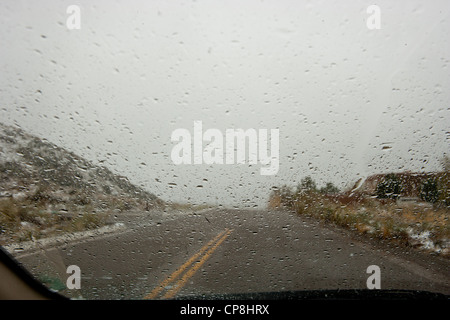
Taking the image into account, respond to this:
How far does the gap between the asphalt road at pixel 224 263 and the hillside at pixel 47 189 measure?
0.81 m

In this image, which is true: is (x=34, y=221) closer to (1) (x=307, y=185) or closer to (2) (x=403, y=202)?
(1) (x=307, y=185)

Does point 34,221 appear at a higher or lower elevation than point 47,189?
lower

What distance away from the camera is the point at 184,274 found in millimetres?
5215

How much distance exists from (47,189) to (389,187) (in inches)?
293

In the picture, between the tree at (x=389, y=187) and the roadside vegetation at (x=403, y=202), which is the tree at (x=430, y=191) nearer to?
the roadside vegetation at (x=403, y=202)

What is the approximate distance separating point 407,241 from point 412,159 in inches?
116

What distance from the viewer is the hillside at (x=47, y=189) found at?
6.07 m

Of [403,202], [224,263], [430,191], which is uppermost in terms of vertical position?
[430,191]

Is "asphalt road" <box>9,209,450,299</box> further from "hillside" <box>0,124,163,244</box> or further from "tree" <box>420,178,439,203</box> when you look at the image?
"tree" <box>420,178,439,203</box>

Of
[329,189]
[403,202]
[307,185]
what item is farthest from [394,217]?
[307,185]

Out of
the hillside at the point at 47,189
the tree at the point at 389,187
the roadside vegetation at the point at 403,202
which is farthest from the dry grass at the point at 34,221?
the tree at the point at 389,187

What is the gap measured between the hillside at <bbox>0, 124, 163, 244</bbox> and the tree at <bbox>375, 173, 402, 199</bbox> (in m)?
4.60

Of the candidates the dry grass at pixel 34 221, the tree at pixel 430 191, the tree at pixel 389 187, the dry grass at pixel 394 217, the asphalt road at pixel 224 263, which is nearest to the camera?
the asphalt road at pixel 224 263
